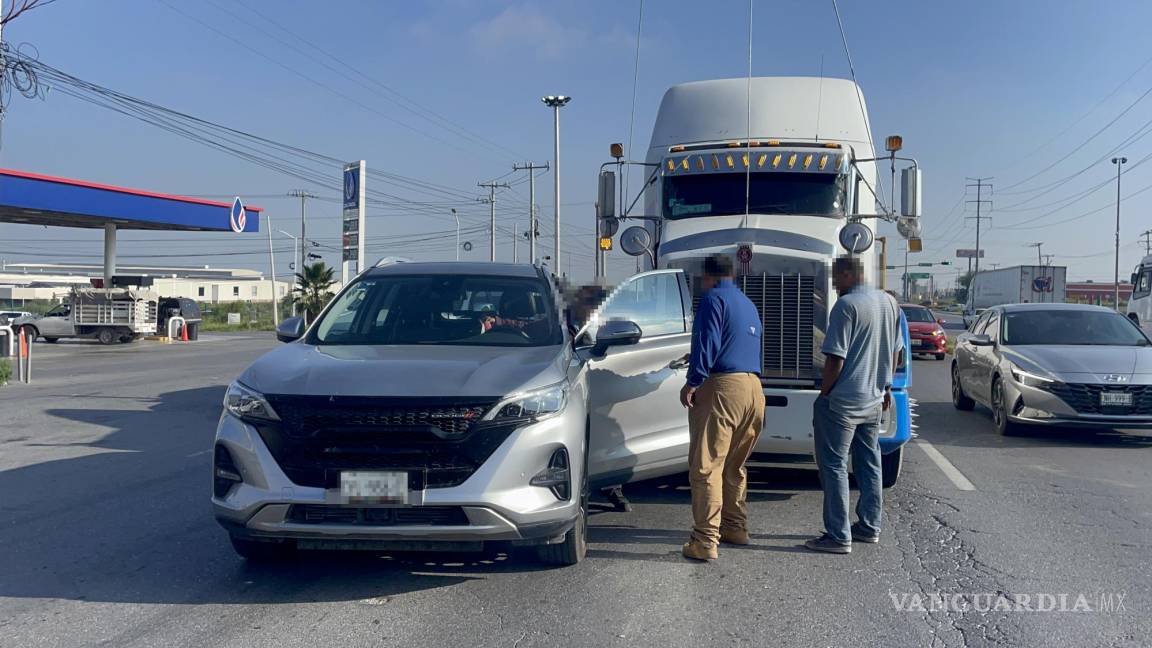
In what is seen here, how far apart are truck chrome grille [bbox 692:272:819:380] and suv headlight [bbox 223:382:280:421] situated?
4.04 metres

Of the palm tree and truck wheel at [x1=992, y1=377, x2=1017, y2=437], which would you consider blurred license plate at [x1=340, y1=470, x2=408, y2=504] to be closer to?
truck wheel at [x1=992, y1=377, x2=1017, y2=437]

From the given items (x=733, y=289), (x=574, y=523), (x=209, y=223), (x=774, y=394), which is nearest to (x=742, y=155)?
(x=774, y=394)

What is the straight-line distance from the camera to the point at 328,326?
6211mm

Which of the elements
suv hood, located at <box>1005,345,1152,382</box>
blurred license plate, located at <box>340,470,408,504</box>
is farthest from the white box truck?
blurred license plate, located at <box>340,470,408,504</box>

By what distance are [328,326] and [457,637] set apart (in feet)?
8.45

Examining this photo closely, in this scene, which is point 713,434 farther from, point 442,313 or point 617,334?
point 442,313

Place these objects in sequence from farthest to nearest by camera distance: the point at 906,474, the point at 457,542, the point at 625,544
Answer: the point at 906,474 < the point at 625,544 < the point at 457,542

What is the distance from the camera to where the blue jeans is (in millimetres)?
5863

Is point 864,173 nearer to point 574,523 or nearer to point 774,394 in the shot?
point 774,394

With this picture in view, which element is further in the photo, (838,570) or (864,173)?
(864,173)

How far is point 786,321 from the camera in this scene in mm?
7516

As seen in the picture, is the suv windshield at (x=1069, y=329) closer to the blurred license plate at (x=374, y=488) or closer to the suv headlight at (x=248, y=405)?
the blurred license plate at (x=374, y=488)

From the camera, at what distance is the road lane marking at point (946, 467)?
8.01m

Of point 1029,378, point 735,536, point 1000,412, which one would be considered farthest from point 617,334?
point 1000,412
